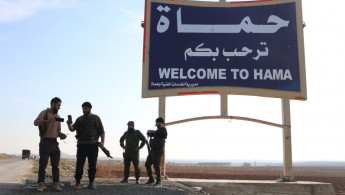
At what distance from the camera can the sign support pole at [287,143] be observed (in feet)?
34.0

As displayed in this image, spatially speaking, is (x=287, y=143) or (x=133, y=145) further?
(x=287, y=143)

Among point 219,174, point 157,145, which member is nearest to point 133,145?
point 157,145

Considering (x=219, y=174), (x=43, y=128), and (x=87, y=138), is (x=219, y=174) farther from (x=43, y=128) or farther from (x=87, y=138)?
(x=43, y=128)

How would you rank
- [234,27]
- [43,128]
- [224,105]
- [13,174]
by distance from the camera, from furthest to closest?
[13,174] → [234,27] → [224,105] → [43,128]

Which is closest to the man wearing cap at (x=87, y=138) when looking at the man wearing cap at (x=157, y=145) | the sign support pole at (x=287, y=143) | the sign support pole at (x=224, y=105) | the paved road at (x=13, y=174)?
the man wearing cap at (x=157, y=145)

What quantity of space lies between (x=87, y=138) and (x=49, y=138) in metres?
0.68

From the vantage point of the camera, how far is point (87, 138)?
6828mm

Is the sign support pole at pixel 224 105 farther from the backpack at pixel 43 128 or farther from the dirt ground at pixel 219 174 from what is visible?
the dirt ground at pixel 219 174

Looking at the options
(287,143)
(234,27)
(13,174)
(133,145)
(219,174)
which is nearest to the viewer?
(133,145)

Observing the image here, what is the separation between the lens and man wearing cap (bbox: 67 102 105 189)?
6.80 m

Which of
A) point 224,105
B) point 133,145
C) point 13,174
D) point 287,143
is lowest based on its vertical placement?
point 13,174

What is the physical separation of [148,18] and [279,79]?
4403mm

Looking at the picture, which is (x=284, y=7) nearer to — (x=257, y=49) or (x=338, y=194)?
(x=257, y=49)

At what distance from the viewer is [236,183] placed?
9680 mm
